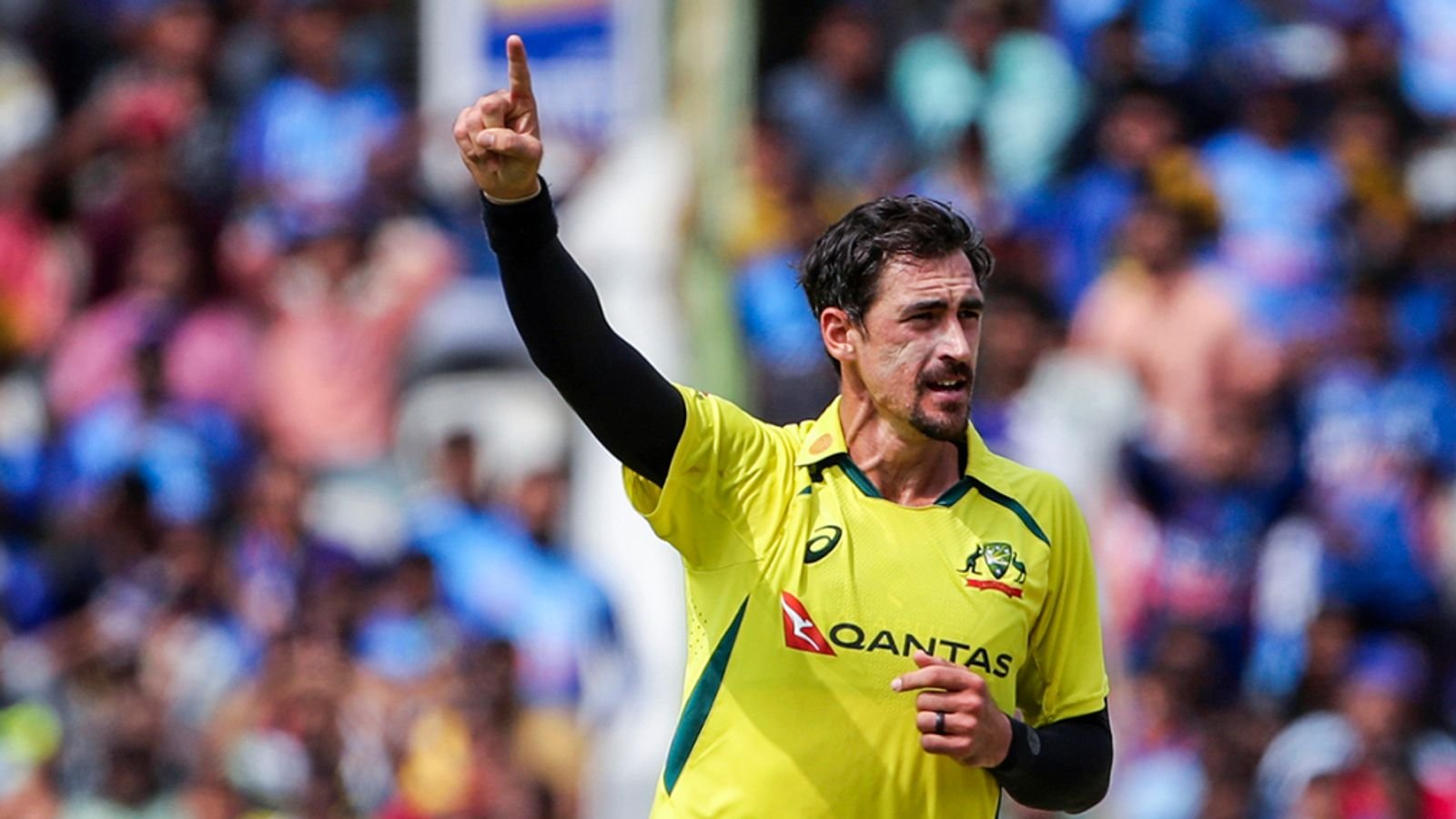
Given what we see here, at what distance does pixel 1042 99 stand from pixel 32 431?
212 inches

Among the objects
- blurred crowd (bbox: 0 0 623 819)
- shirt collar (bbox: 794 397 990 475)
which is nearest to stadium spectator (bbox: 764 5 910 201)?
blurred crowd (bbox: 0 0 623 819)

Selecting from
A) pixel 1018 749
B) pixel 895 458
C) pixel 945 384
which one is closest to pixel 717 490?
pixel 895 458

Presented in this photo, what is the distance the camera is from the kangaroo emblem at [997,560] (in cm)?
461

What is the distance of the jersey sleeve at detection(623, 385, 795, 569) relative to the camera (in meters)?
4.54

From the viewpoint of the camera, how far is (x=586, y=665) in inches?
406

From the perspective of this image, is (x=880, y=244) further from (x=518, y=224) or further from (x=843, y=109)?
(x=843, y=109)

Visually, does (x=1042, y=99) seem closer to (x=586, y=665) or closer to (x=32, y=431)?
(x=586, y=665)

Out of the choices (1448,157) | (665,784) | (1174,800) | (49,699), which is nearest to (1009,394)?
(1174,800)

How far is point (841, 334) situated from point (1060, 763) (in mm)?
943

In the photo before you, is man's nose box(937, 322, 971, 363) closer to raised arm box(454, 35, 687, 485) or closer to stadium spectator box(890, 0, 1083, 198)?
raised arm box(454, 35, 687, 485)

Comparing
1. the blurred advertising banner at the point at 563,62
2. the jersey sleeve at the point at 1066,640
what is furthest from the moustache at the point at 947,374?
the blurred advertising banner at the point at 563,62

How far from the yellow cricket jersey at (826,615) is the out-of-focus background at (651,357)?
4792 millimetres

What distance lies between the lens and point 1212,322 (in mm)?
10164

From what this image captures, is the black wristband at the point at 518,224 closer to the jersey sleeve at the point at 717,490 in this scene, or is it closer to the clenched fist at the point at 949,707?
the jersey sleeve at the point at 717,490
